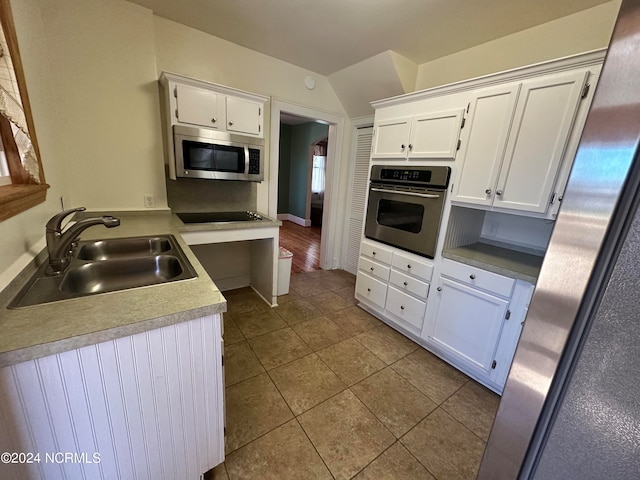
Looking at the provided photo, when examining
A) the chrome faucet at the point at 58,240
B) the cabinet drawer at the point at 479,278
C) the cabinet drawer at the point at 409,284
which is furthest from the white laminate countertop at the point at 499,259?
the chrome faucet at the point at 58,240

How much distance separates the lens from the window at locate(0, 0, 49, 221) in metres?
0.99

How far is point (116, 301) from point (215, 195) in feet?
6.35

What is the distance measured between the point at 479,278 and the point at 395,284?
0.73m

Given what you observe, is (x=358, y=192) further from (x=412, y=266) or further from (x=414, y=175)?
(x=412, y=266)

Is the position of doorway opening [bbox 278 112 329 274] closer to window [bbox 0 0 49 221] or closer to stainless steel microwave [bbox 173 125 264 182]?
stainless steel microwave [bbox 173 125 264 182]

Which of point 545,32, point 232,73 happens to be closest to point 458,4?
point 545,32

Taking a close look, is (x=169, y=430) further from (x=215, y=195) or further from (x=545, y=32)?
(x=545, y=32)

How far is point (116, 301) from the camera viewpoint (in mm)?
926

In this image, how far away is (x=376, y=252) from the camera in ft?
8.28

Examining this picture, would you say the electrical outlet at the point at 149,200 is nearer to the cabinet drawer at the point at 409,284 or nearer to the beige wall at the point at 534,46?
the cabinet drawer at the point at 409,284

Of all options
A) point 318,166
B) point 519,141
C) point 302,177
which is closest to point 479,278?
point 519,141

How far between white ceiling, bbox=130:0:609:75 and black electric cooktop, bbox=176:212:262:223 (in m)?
1.66

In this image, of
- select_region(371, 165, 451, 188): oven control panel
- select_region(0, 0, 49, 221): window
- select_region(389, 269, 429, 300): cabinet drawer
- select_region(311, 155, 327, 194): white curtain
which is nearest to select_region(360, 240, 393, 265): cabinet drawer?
select_region(389, 269, 429, 300): cabinet drawer

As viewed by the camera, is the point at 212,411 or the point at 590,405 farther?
the point at 212,411
